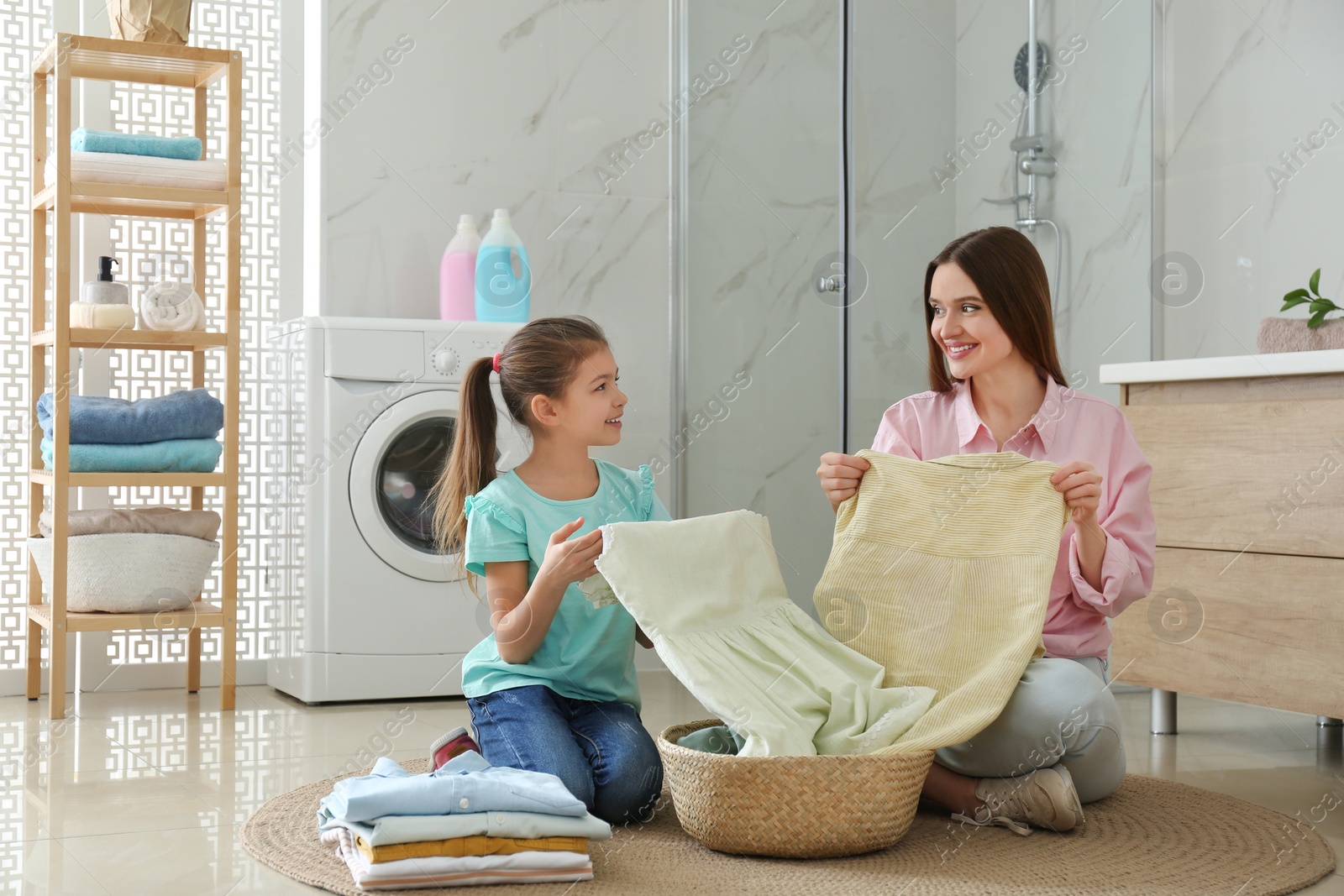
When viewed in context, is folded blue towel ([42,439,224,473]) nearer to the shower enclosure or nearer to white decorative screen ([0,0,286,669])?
white decorative screen ([0,0,286,669])

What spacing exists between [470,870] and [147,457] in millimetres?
1542

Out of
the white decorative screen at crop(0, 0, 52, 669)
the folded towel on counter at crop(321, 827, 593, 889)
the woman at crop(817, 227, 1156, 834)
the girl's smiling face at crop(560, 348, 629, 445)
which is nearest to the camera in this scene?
the folded towel on counter at crop(321, 827, 593, 889)

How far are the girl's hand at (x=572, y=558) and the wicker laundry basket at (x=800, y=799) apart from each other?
0.77ft

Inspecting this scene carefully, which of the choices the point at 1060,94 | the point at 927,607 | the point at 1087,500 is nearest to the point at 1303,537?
the point at 1087,500

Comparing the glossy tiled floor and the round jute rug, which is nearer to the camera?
the round jute rug

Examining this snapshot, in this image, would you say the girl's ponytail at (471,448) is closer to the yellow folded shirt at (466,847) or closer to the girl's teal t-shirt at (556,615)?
the girl's teal t-shirt at (556,615)

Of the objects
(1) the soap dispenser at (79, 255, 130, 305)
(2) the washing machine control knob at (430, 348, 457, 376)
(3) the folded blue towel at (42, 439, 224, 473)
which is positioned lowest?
(3) the folded blue towel at (42, 439, 224, 473)

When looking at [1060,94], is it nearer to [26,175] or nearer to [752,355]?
[752,355]

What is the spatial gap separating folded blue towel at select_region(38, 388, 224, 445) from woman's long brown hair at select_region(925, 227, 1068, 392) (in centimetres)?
162

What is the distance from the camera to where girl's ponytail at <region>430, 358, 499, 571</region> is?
1.82 m

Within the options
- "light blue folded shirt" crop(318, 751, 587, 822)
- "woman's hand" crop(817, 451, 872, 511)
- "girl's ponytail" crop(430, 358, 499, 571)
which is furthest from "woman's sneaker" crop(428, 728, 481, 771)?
"woman's hand" crop(817, 451, 872, 511)

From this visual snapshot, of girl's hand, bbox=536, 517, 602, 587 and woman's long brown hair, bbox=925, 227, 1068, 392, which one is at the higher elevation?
woman's long brown hair, bbox=925, 227, 1068, 392

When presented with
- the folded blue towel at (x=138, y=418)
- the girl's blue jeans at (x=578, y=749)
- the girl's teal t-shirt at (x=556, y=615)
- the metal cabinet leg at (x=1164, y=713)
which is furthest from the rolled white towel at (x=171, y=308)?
the metal cabinet leg at (x=1164, y=713)

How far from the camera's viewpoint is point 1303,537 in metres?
2.05
